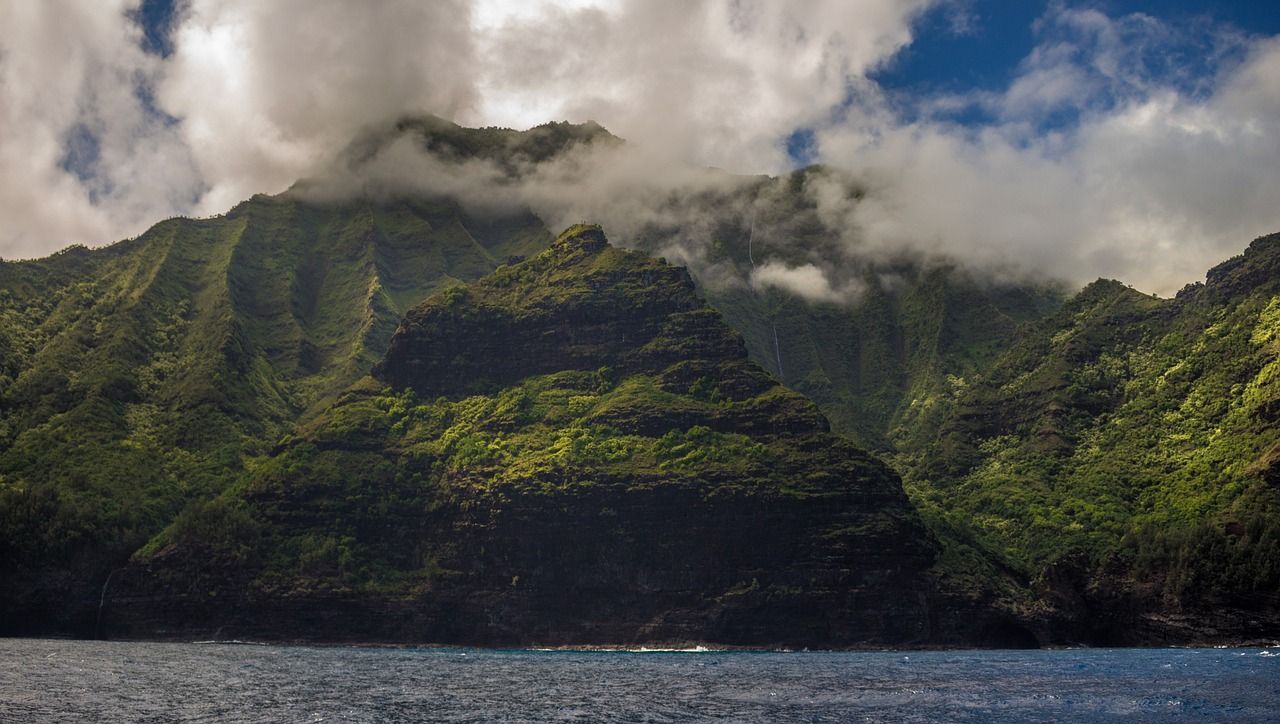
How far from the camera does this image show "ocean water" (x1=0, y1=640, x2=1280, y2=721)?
104000 millimetres

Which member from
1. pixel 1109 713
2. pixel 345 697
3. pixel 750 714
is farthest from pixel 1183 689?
pixel 345 697

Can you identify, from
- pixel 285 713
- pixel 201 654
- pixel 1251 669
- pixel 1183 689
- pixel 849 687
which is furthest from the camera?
pixel 201 654

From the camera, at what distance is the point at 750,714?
349 feet

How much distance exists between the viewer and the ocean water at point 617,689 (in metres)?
104

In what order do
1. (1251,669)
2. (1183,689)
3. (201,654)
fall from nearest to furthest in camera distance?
(1183,689) → (1251,669) → (201,654)

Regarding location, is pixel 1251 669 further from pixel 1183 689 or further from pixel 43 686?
pixel 43 686

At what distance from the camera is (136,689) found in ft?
397

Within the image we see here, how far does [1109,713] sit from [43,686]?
98170 millimetres

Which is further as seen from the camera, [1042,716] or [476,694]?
[476,694]

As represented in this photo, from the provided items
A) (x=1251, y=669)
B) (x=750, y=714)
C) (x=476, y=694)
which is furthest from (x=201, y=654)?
(x=1251, y=669)

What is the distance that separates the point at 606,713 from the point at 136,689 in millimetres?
48151

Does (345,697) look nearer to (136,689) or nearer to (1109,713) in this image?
(136,689)

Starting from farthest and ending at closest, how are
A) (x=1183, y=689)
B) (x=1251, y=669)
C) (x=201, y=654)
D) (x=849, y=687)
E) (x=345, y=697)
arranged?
(x=201, y=654) → (x=1251, y=669) → (x=849, y=687) → (x=1183, y=689) → (x=345, y=697)

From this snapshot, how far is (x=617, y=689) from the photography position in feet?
A: 432
